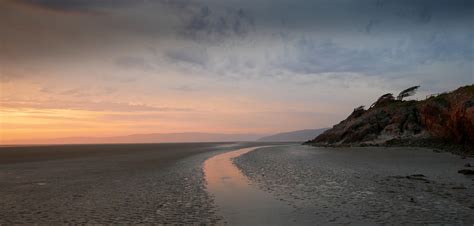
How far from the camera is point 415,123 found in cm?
4619

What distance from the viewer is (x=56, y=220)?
34.9ft

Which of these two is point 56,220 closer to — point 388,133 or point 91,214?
point 91,214

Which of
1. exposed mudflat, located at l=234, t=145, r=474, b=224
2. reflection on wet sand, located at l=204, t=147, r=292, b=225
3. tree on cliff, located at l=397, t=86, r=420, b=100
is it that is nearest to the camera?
exposed mudflat, located at l=234, t=145, r=474, b=224

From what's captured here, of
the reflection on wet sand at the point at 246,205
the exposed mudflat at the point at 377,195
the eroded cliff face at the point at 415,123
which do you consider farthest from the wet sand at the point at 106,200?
the eroded cliff face at the point at 415,123

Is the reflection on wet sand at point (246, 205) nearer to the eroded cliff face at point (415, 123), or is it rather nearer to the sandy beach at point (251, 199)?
the sandy beach at point (251, 199)

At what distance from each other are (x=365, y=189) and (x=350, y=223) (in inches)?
232

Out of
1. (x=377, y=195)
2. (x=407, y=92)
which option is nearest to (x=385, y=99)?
(x=407, y=92)

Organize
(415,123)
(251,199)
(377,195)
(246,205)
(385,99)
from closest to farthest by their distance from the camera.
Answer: (246,205) → (377,195) → (251,199) → (415,123) → (385,99)

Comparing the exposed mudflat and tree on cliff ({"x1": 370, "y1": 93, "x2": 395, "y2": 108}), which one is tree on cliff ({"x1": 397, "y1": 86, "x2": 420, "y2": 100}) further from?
the exposed mudflat

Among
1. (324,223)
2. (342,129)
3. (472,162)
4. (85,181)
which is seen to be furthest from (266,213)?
(342,129)

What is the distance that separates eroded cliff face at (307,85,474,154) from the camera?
1329 inches

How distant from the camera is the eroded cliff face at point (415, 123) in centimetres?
3375

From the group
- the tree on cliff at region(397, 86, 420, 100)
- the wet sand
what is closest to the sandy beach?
the wet sand

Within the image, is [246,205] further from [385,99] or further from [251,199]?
[385,99]
